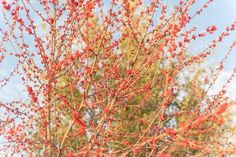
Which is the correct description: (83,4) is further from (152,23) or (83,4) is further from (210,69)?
(210,69)

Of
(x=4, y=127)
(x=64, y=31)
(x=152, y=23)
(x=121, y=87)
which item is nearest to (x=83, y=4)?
(x=64, y=31)

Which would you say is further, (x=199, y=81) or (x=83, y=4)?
(x=199, y=81)

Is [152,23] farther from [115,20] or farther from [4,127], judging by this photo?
[4,127]

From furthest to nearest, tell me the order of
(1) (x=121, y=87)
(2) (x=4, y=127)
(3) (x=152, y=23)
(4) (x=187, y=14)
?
(2) (x=4, y=127) < (3) (x=152, y=23) < (4) (x=187, y=14) < (1) (x=121, y=87)

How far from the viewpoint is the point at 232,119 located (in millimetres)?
16859

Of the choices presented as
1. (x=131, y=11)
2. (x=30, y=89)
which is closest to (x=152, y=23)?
(x=131, y=11)

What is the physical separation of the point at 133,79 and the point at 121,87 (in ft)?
0.98

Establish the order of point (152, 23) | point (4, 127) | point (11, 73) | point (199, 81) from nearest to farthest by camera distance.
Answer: point (152, 23)
point (4, 127)
point (11, 73)
point (199, 81)

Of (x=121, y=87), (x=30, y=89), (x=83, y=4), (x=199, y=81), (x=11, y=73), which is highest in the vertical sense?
(x=199, y=81)

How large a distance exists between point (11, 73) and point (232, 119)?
380 inches

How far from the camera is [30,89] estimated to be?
7.29 meters

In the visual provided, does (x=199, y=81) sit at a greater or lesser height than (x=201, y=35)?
greater

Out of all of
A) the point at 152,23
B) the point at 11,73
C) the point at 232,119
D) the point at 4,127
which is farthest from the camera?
the point at 232,119

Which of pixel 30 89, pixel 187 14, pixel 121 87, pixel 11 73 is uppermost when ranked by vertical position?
pixel 11 73
